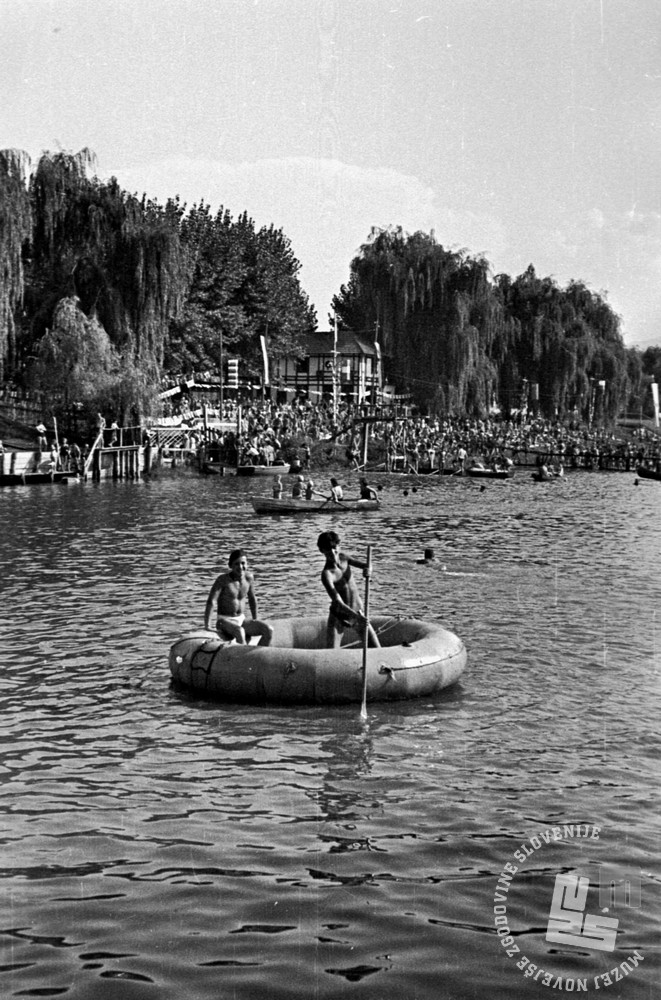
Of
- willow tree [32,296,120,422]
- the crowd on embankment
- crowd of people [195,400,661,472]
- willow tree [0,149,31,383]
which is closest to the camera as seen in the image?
willow tree [0,149,31,383]

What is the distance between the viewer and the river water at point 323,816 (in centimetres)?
904

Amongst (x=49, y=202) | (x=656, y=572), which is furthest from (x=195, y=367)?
(x=656, y=572)

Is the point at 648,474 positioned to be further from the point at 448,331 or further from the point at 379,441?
the point at 379,441

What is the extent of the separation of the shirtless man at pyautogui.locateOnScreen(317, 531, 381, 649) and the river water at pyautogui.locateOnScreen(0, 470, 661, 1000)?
5.12ft

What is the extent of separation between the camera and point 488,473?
72500 mm

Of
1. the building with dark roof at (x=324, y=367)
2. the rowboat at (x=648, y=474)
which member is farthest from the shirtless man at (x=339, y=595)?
the building with dark roof at (x=324, y=367)

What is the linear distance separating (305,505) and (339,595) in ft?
95.3

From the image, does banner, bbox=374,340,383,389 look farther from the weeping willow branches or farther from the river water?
the river water

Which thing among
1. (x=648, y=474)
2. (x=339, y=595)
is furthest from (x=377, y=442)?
(x=339, y=595)

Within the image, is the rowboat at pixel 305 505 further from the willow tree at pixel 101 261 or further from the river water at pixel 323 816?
the river water at pixel 323 816

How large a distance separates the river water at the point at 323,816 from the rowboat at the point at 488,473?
47200mm

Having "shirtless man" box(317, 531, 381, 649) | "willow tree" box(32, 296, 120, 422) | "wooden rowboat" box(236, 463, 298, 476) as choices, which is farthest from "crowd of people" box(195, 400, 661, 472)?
"shirtless man" box(317, 531, 381, 649)

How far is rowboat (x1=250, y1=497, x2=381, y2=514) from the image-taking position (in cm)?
4512

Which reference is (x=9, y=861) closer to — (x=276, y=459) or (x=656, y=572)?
(x=656, y=572)
